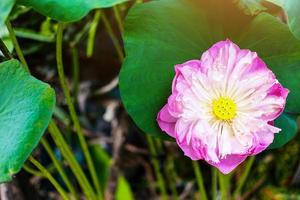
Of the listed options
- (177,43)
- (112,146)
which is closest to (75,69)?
(112,146)

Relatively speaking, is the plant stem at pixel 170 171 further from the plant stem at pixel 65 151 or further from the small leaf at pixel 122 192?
the plant stem at pixel 65 151

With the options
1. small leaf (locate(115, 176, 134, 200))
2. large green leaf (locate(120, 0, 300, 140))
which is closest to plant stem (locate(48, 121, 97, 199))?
large green leaf (locate(120, 0, 300, 140))

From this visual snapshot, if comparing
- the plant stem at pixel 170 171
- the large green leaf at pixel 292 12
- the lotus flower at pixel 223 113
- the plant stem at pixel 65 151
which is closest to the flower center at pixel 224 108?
the lotus flower at pixel 223 113

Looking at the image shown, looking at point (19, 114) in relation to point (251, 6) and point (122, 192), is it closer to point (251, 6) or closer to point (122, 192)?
point (251, 6)

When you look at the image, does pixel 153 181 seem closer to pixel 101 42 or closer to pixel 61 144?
pixel 101 42

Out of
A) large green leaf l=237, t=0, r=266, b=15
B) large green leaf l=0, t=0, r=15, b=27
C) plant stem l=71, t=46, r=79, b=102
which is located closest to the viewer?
large green leaf l=0, t=0, r=15, b=27

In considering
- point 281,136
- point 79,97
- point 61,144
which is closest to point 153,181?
point 79,97

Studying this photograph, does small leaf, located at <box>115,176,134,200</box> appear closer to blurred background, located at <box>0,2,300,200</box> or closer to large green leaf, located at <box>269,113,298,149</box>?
blurred background, located at <box>0,2,300,200</box>
